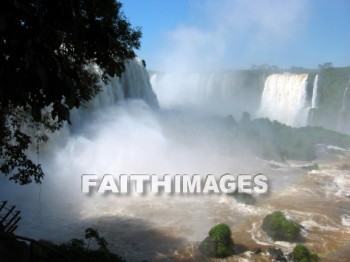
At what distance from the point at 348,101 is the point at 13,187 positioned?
41262 millimetres

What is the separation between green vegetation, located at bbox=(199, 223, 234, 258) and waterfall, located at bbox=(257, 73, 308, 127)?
3798cm

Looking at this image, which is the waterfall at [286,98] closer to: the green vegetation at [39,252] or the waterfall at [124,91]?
the waterfall at [124,91]

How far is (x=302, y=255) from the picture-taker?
476 inches

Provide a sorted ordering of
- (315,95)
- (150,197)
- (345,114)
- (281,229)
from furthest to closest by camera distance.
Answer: (315,95), (345,114), (150,197), (281,229)

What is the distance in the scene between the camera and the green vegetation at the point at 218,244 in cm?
1268

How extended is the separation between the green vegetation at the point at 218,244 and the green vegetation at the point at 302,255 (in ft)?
7.29

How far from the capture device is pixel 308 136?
40.2m

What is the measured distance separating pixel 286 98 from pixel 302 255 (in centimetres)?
3942

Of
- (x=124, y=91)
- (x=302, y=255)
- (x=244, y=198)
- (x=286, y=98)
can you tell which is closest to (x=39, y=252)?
(x=302, y=255)

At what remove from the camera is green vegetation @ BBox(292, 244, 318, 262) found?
12.1 metres

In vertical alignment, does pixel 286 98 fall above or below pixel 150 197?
above

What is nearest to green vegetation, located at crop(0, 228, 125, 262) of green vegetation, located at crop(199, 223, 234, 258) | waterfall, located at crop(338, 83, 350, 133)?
green vegetation, located at crop(199, 223, 234, 258)

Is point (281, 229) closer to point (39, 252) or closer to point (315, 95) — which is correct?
point (39, 252)

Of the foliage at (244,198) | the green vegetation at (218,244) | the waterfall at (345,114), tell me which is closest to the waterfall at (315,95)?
the waterfall at (345,114)
